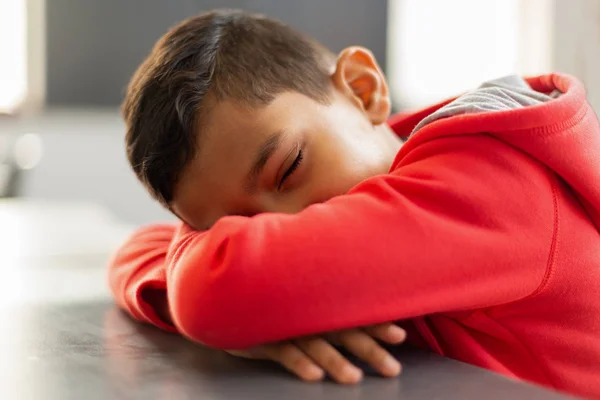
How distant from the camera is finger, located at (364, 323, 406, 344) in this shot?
0.58 meters

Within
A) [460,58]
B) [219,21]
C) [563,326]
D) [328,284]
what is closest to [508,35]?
[460,58]

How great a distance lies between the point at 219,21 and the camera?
2.92 ft

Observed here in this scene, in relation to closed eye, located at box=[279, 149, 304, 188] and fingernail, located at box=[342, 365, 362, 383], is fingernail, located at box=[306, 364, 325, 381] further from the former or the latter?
closed eye, located at box=[279, 149, 304, 188]

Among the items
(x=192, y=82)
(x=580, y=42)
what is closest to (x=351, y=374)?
(x=192, y=82)

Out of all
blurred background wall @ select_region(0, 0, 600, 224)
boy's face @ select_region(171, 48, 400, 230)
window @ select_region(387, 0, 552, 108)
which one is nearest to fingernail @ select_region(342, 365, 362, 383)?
boy's face @ select_region(171, 48, 400, 230)

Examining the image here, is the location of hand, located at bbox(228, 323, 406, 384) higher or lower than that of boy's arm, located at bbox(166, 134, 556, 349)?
lower

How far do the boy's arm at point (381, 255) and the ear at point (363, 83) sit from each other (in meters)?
0.25

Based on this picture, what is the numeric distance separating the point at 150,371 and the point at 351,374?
15cm


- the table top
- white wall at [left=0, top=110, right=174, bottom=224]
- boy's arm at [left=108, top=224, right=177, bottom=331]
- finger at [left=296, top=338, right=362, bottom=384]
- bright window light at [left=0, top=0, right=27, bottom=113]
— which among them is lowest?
white wall at [left=0, top=110, right=174, bottom=224]

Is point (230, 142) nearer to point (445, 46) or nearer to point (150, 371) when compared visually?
point (150, 371)

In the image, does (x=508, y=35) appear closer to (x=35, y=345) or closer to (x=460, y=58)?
(x=460, y=58)

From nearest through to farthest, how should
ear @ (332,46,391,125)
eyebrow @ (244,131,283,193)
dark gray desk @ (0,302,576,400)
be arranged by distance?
dark gray desk @ (0,302,576,400)
eyebrow @ (244,131,283,193)
ear @ (332,46,391,125)

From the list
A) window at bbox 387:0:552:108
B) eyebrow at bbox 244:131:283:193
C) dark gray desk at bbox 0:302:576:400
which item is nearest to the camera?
dark gray desk at bbox 0:302:576:400

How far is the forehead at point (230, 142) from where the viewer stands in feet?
2.39
